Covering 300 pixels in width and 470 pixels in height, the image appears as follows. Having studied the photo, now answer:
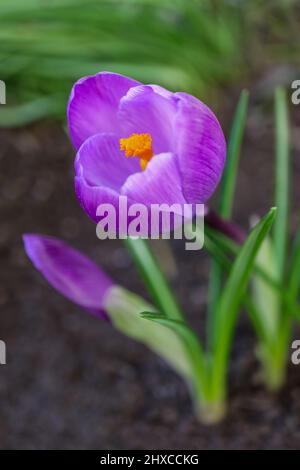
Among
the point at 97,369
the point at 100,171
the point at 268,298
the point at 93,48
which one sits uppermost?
the point at 93,48

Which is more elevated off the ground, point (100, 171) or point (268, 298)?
point (100, 171)

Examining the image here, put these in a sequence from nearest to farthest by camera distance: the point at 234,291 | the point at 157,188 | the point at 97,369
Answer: the point at 157,188 → the point at 234,291 → the point at 97,369

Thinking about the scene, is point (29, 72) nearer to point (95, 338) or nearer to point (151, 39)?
point (151, 39)

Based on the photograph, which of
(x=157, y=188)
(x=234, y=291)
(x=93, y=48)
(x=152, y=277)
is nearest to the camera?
(x=157, y=188)

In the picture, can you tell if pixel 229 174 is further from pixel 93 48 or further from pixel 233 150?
pixel 93 48

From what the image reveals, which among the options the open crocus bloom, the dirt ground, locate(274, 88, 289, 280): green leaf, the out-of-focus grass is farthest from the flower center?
the out-of-focus grass

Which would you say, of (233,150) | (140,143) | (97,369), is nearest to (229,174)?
(233,150)

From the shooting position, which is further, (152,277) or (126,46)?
(126,46)
